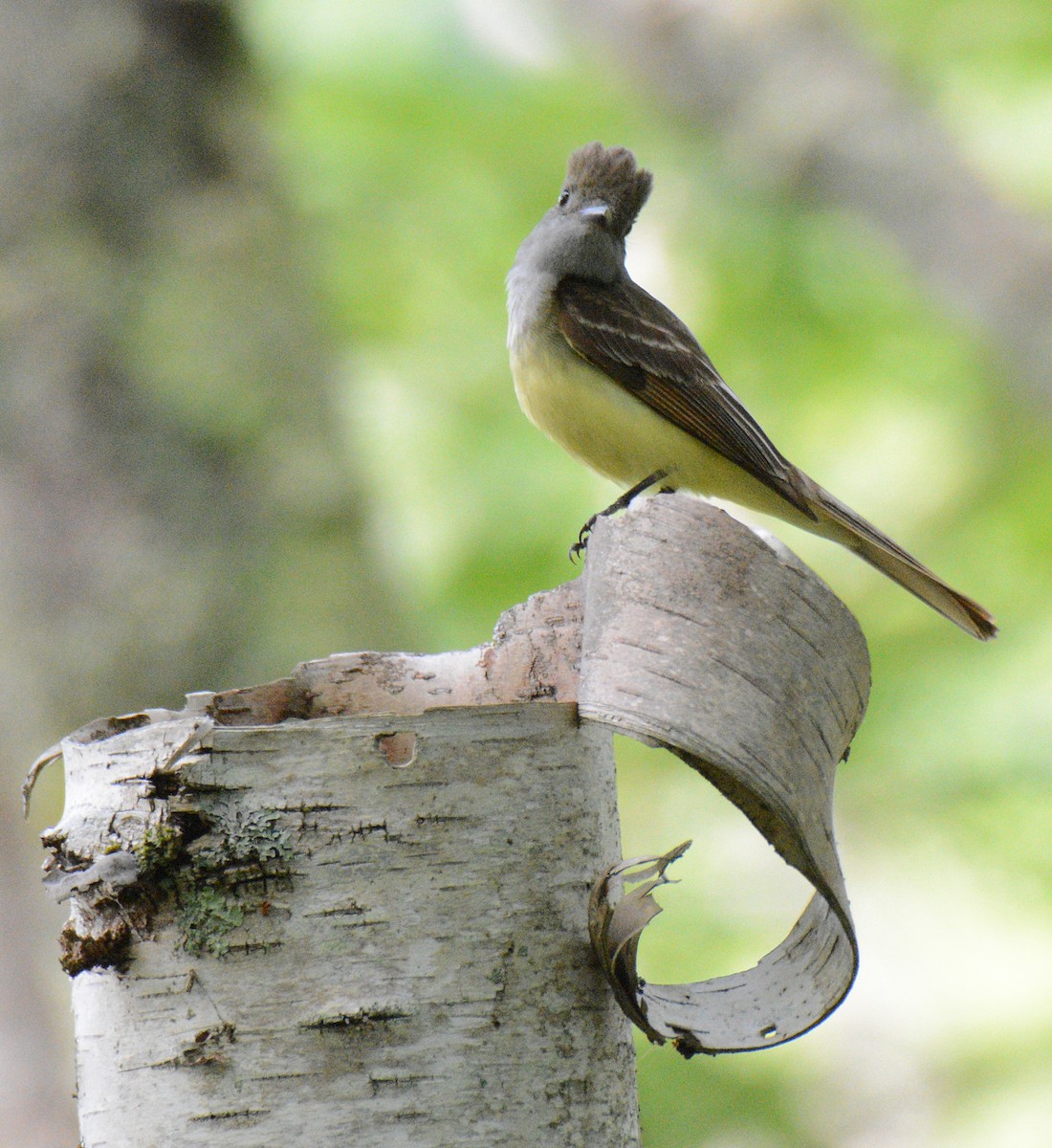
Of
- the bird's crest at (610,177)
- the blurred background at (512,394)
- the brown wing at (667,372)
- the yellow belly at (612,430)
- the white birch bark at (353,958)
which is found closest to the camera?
the white birch bark at (353,958)

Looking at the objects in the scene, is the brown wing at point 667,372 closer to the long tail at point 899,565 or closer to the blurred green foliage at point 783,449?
the long tail at point 899,565

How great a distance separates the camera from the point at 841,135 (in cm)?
638

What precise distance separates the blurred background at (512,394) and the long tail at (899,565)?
1.86 m

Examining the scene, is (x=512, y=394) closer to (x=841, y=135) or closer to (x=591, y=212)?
(x=841, y=135)

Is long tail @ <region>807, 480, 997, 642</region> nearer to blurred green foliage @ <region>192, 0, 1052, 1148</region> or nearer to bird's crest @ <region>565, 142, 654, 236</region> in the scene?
bird's crest @ <region>565, 142, 654, 236</region>

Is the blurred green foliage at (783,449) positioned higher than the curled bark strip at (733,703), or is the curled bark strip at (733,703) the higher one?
the blurred green foliage at (783,449)

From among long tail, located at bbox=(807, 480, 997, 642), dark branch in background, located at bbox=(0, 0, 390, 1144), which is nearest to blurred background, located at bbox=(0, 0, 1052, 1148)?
dark branch in background, located at bbox=(0, 0, 390, 1144)

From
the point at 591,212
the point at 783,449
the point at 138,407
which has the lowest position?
the point at 591,212

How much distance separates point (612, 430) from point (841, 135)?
2792 millimetres

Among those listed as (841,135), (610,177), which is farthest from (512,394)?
(610,177)

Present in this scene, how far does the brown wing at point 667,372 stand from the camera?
168 inches

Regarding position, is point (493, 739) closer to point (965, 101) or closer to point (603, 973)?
point (603, 973)

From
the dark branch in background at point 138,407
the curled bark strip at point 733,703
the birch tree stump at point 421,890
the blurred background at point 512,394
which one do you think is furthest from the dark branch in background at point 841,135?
the birch tree stump at point 421,890

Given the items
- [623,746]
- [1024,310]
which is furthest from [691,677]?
[623,746]
